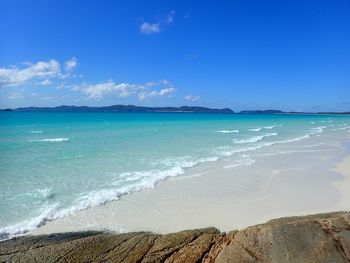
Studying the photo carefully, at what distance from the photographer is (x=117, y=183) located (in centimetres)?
1327

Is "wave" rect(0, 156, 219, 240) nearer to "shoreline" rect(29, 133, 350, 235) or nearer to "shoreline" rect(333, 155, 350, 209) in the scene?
"shoreline" rect(29, 133, 350, 235)

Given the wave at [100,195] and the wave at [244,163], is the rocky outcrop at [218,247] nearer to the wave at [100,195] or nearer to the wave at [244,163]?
the wave at [100,195]

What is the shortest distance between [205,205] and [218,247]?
16.8ft

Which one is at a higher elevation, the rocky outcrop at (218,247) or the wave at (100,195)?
the rocky outcrop at (218,247)

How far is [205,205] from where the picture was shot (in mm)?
10305

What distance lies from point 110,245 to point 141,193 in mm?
5889

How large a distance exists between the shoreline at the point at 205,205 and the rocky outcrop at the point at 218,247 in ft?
7.19

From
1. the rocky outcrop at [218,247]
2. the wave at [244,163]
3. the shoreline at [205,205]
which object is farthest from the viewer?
the wave at [244,163]

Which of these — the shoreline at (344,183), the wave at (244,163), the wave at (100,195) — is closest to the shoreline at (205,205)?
the shoreline at (344,183)

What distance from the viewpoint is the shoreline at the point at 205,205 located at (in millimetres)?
8648

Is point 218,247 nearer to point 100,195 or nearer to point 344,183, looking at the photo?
point 100,195

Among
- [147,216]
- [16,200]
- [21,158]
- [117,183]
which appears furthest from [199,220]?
[21,158]

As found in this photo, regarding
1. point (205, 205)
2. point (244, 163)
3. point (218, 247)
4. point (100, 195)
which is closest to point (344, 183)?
point (244, 163)

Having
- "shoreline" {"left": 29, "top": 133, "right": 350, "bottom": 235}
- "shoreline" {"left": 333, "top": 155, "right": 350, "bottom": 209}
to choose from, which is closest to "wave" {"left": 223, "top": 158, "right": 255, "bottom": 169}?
"shoreline" {"left": 29, "top": 133, "right": 350, "bottom": 235}
